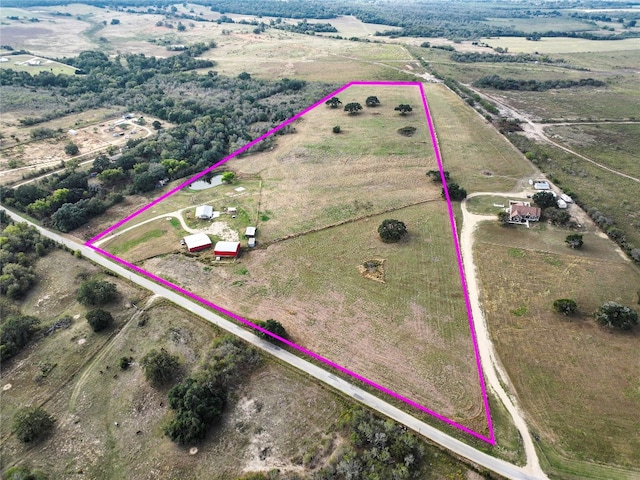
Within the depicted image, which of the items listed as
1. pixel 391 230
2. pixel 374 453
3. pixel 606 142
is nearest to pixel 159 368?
pixel 374 453

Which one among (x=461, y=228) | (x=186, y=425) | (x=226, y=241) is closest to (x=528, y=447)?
(x=186, y=425)

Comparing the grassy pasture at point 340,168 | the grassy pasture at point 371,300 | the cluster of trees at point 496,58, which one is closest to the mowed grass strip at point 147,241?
the grassy pasture at point 371,300

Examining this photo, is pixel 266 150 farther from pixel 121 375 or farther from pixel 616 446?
pixel 616 446

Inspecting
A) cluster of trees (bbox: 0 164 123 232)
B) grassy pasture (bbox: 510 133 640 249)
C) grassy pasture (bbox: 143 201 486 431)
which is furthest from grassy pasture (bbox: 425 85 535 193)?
cluster of trees (bbox: 0 164 123 232)

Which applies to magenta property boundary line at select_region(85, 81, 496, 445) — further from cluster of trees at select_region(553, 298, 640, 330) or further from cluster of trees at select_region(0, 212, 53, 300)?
cluster of trees at select_region(553, 298, 640, 330)

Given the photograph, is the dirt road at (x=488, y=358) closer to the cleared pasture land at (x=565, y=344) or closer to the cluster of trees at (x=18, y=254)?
the cleared pasture land at (x=565, y=344)

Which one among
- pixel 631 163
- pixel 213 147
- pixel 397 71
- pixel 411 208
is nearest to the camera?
pixel 411 208
